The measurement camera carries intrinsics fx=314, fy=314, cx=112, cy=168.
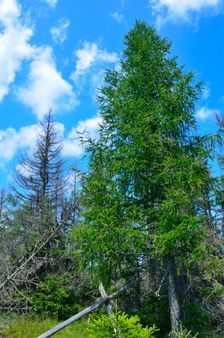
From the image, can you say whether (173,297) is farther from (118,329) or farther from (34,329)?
(34,329)

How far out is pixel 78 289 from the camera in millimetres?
13891

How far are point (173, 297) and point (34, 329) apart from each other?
18.4ft

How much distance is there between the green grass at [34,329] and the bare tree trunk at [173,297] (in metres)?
3.66

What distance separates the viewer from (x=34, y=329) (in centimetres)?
1128

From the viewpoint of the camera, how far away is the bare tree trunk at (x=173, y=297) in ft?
27.7

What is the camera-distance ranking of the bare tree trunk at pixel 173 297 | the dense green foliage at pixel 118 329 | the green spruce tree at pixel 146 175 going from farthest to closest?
Answer: the bare tree trunk at pixel 173 297, the green spruce tree at pixel 146 175, the dense green foliage at pixel 118 329

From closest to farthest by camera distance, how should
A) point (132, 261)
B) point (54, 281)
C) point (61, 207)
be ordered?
point (132, 261) → point (54, 281) → point (61, 207)

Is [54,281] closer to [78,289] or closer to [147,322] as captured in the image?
[78,289]

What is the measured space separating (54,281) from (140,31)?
1045 centimetres

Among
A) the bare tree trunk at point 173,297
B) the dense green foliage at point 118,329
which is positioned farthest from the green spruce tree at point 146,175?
the dense green foliage at point 118,329

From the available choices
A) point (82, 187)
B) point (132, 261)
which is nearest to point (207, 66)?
point (82, 187)

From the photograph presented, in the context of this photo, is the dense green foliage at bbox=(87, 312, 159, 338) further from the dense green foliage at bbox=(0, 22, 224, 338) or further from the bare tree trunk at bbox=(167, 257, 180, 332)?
the bare tree trunk at bbox=(167, 257, 180, 332)

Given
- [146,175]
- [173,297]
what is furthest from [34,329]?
[146,175]

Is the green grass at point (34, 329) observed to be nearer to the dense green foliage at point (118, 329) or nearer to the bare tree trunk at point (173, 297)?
the bare tree trunk at point (173, 297)
